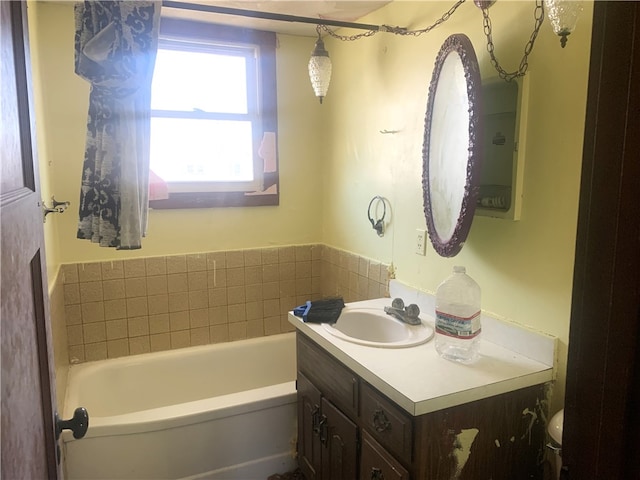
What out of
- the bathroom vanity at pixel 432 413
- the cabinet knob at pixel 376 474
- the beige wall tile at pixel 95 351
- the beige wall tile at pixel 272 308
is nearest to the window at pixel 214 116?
the beige wall tile at pixel 272 308

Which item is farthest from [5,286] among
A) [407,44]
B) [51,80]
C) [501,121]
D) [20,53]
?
[51,80]

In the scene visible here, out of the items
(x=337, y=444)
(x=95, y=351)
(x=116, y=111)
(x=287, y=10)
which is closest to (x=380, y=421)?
(x=337, y=444)

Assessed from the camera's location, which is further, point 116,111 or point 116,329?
point 116,329

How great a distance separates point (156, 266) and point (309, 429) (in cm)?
128

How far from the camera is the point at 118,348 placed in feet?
8.39

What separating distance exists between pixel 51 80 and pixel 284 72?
1251 mm

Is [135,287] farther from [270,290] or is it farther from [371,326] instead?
[371,326]

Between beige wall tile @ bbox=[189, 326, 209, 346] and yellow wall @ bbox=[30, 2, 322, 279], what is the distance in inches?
19.1

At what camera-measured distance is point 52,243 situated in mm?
2133

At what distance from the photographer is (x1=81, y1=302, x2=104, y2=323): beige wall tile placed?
2443mm

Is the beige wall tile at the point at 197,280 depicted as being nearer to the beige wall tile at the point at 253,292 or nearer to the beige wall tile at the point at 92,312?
the beige wall tile at the point at 253,292

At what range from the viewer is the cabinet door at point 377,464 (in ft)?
4.33

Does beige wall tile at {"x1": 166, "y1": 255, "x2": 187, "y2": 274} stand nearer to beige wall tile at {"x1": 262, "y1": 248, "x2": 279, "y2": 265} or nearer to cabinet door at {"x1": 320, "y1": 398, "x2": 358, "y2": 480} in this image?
beige wall tile at {"x1": 262, "y1": 248, "x2": 279, "y2": 265}

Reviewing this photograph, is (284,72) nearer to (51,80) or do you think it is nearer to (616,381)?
(51,80)
